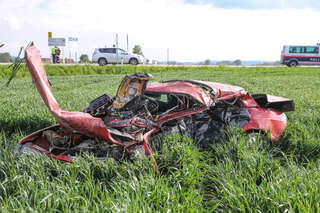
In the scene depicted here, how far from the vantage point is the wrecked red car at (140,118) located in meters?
2.48

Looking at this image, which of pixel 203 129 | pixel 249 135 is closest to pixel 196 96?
pixel 203 129

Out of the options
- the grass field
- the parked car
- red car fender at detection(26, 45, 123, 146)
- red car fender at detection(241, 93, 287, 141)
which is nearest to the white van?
the parked car

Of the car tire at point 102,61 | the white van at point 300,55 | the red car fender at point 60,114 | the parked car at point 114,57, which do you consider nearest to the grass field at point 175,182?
the red car fender at point 60,114

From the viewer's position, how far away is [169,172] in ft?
8.91

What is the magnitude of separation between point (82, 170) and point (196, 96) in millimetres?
1705

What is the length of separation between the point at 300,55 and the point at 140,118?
111 feet

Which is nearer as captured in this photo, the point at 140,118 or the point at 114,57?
the point at 140,118

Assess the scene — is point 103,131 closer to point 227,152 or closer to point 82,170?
point 82,170

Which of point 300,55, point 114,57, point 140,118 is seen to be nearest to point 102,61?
point 114,57

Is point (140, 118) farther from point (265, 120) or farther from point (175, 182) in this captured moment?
point (265, 120)

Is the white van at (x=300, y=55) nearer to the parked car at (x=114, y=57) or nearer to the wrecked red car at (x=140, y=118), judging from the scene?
the parked car at (x=114, y=57)

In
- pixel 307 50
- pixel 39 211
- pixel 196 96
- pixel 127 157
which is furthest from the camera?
pixel 307 50

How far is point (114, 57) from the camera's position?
1004 inches

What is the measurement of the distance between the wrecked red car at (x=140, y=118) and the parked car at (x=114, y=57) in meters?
21.7
